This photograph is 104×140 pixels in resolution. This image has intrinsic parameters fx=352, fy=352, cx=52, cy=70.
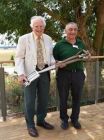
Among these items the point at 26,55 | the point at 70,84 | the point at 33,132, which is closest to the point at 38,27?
the point at 26,55

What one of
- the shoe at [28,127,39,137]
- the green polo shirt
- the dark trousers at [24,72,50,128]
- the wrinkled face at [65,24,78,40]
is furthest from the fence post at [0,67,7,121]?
the wrinkled face at [65,24,78,40]

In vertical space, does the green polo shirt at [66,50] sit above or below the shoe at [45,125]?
above

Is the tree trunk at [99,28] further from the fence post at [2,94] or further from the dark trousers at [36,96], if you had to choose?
the dark trousers at [36,96]

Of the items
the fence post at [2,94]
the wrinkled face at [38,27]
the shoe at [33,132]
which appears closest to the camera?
the wrinkled face at [38,27]

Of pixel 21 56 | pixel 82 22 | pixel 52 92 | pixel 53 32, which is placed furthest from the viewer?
pixel 53 32

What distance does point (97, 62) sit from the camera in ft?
20.0

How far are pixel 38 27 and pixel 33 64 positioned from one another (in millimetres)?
447

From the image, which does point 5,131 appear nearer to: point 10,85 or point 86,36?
point 10,85

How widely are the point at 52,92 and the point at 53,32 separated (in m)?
3.30

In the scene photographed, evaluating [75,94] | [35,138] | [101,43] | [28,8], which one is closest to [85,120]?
[75,94]

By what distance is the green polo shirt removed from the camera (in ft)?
14.4

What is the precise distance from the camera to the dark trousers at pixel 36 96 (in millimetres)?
4312

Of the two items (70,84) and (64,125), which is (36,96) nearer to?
(70,84)

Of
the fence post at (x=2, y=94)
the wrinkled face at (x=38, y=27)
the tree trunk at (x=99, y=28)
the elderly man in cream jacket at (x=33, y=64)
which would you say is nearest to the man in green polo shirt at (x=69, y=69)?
the elderly man in cream jacket at (x=33, y=64)
